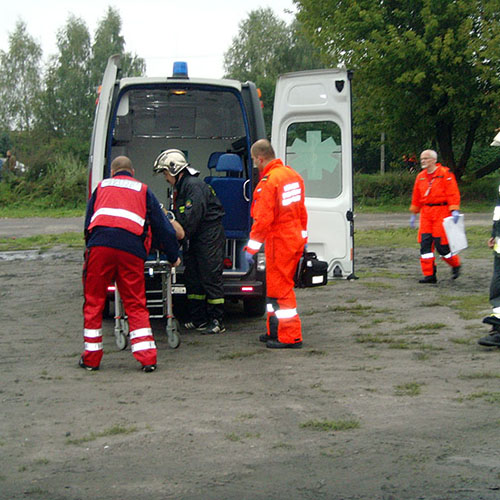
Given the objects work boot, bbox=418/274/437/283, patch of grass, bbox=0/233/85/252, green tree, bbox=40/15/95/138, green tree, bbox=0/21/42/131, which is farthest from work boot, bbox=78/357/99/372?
green tree, bbox=0/21/42/131

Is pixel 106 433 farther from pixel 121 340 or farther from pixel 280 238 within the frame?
pixel 280 238

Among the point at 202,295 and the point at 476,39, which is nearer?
the point at 202,295

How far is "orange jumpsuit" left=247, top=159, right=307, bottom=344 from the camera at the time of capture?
25.0 ft

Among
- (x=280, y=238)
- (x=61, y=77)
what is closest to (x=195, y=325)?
(x=280, y=238)

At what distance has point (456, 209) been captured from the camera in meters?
11.4

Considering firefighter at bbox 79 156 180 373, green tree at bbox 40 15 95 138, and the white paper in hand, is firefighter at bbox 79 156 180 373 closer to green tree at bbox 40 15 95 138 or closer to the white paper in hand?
the white paper in hand

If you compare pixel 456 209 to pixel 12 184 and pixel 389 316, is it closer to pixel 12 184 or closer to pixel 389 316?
pixel 389 316

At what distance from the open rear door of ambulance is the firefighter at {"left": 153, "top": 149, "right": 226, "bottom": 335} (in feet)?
5.97

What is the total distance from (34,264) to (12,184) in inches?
710

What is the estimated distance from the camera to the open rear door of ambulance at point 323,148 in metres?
9.61

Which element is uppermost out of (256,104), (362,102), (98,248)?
(362,102)

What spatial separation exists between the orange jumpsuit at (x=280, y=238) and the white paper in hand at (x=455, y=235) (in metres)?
3.91

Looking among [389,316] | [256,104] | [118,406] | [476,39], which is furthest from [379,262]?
[476,39]

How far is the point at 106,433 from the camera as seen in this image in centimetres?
497
